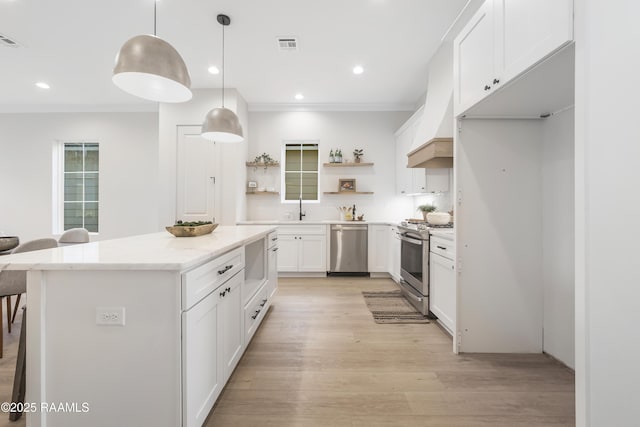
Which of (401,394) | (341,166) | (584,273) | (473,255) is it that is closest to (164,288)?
(401,394)

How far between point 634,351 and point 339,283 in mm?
3612

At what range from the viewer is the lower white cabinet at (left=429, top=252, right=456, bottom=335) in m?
2.56

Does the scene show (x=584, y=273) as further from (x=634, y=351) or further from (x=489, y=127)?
(x=489, y=127)

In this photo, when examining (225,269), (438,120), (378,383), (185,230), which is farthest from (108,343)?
(438,120)

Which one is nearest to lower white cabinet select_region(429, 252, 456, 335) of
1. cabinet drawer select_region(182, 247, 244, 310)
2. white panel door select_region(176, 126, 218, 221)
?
cabinet drawer select_region(182, 247, 244, 310)

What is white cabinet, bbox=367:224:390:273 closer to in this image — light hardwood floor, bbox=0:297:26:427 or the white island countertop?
the white island countertop

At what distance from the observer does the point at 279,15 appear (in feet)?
9.49

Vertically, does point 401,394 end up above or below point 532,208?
below

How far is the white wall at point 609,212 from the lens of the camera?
106cm

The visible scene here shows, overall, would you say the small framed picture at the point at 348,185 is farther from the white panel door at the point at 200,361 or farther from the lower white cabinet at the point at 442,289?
the white panel door at the point at 200,361

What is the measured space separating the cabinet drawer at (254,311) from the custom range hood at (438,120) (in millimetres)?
2230

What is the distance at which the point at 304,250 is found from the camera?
15.9ft

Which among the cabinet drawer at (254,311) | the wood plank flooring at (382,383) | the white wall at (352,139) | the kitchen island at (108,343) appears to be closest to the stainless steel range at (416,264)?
the wood plank flooring at (382,383)

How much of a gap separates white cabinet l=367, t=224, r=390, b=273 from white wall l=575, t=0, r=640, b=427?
377 cm
